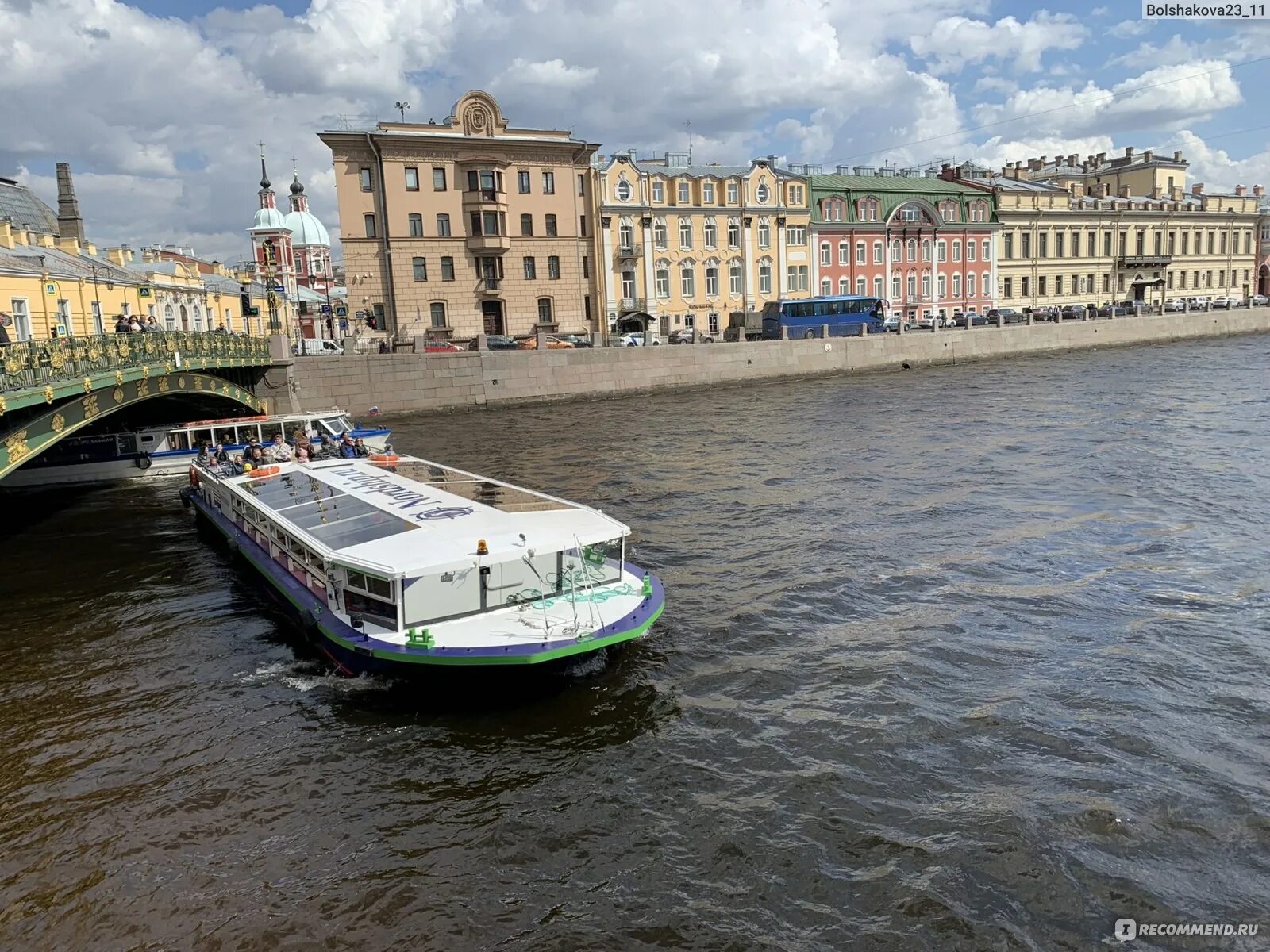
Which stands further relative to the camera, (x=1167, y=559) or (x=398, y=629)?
(x=1167, y=559)

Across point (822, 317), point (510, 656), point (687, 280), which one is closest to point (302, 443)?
point (510, 656)

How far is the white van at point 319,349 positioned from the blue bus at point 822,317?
73.2 feet

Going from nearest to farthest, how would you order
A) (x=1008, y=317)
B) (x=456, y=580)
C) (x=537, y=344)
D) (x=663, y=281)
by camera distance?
1. (x=456, y=580)
2. (x=537, y=344)
3. (x=663, y=281)
4. (x=1008, y=317)

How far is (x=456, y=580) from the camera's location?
1055 centimetres

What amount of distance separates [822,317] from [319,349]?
26.8m

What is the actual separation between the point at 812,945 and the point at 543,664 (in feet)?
14.9

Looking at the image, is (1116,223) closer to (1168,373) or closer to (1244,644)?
(1168,373)

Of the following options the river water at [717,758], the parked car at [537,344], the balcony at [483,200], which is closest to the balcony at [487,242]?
the balcony at [483,200]

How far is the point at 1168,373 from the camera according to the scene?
1651 inches

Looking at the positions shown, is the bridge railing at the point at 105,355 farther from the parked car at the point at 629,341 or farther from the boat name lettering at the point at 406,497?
the parked car at the point at 629,341

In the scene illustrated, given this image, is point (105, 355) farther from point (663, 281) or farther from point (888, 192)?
point (888, 192)

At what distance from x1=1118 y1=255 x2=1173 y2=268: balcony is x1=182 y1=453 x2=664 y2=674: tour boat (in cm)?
7480

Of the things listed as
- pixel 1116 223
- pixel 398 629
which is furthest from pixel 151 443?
pixel 1116 223

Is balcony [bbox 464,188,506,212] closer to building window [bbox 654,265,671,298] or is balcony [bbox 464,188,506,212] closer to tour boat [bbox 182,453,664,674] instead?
building window [bbox 654,265,671,298]
